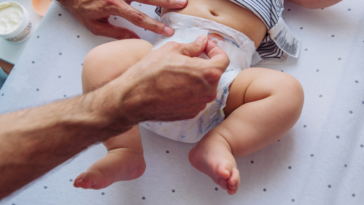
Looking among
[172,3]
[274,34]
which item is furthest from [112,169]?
[274,34]

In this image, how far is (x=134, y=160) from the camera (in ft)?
2.34

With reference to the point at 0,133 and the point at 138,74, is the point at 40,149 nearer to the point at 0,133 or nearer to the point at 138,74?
the point at 0,133

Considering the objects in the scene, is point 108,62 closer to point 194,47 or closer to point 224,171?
point 194,47

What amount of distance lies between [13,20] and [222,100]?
94 centimetres

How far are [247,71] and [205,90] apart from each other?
0.95ft

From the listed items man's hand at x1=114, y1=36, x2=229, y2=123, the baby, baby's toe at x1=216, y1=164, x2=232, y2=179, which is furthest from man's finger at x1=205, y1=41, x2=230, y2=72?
baby's toe at x1=216, y1=164, x2=232, y2=179

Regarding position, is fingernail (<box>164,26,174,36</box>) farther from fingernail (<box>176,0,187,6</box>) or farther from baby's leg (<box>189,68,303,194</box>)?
baby's leg (<box>189,68,303,194</box>)

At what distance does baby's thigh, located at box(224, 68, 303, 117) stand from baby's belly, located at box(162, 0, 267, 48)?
0.17 meters

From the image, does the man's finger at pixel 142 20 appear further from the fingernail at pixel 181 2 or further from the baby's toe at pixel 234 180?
the baby's toe at pixel 234 180

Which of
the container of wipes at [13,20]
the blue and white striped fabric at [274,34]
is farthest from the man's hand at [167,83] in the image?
the container of wipes at [13,20]

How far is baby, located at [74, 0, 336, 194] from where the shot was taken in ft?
2.17

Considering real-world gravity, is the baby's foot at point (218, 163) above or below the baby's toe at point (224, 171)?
below

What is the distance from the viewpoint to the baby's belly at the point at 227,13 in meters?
0.81

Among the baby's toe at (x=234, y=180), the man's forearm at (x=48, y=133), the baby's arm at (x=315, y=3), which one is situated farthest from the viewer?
the baby's arm at (x=315, y=3)
